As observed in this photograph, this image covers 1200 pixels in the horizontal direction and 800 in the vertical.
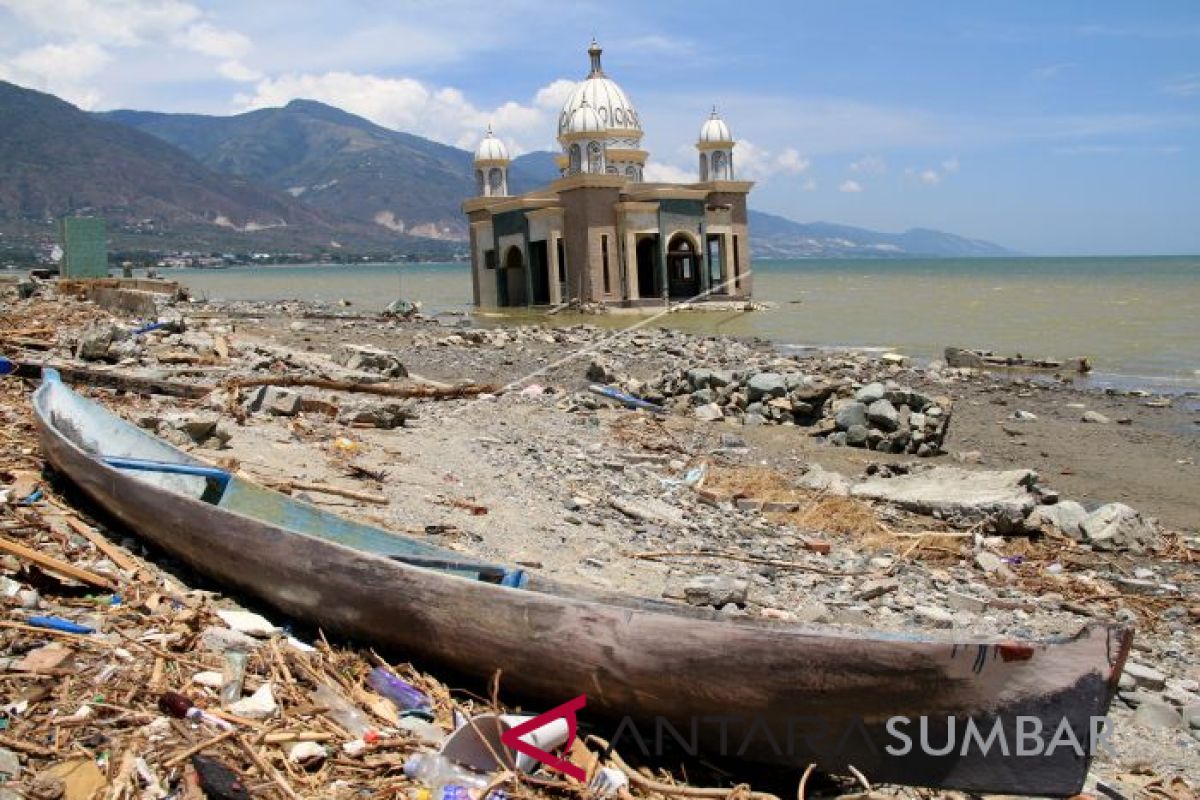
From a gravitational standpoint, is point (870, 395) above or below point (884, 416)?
above

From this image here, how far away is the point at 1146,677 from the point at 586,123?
37203mm

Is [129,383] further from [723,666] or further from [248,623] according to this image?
[723,666]

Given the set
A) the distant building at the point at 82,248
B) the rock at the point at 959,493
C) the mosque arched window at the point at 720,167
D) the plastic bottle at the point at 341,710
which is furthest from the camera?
the mosque arched window at the point at 720,167

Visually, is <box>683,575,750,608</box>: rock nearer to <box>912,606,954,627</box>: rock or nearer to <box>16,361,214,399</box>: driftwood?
<box>912,606,954,627</box>: rock

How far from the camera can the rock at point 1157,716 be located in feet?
16.8

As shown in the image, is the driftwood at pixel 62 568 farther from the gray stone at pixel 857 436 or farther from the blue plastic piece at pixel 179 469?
the gray stone at pixel 857 436

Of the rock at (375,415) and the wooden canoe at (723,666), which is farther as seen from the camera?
the rock at (375,415)

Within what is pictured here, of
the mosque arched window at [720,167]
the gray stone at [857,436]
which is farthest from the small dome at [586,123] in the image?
the gray stone at [857,436]

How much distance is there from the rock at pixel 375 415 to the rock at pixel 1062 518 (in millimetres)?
6469

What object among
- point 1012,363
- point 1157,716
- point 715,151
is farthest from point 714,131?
point 1157,716

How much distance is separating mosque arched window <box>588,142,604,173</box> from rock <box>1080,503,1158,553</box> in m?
33.6

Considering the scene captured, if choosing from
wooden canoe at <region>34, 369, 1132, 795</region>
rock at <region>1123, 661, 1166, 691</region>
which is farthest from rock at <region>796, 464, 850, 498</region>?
wooden canoe at <region>34, 369, 1132, 795</region>

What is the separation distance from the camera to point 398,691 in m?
4.61

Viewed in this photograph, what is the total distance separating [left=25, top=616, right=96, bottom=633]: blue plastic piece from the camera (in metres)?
4.82
